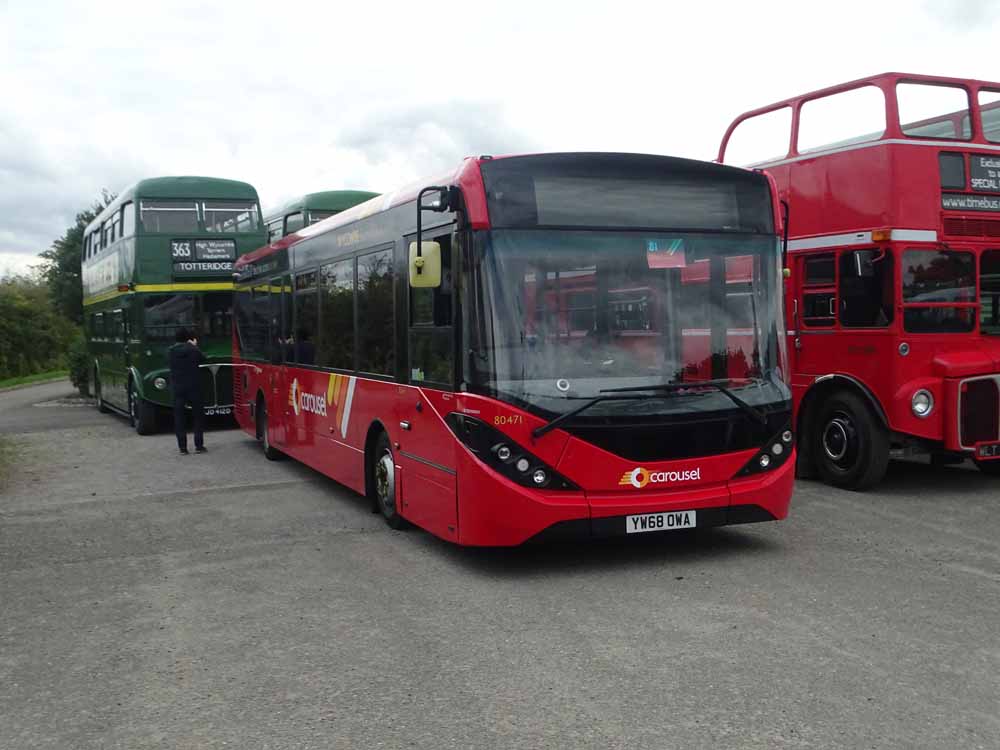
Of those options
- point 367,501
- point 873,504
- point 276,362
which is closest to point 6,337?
point 276,362

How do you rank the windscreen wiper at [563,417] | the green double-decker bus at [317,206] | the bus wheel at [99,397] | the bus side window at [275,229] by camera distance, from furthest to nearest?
the bus side window at [275,229], the bus wheel at [99,397], the green double-decker bus at [317,206], the windscreen wiper at [563,417]

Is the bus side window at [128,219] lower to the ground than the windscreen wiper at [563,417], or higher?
higher

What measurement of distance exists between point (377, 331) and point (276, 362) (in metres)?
4.43

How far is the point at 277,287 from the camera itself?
13.2 meters

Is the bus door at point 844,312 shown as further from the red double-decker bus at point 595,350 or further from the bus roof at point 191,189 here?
the bus roof at point 191,189

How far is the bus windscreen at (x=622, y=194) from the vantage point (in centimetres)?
712

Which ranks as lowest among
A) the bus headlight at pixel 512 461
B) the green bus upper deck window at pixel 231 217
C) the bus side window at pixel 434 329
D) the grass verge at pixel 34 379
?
the grass verge at pixel 34 379

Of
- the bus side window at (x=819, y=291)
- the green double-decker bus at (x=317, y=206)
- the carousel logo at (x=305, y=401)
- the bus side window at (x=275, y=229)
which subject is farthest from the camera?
the bus side window at (x=275, y=229)

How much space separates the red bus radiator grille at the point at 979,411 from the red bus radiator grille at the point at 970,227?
1454mm

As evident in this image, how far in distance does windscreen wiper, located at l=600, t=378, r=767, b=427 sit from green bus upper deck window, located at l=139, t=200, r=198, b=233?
1355 centimetres

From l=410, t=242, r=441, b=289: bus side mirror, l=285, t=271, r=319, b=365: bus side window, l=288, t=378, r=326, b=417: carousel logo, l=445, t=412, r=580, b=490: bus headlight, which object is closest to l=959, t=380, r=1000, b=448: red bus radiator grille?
l=445, t=412, r=580, b=490: bus headlight

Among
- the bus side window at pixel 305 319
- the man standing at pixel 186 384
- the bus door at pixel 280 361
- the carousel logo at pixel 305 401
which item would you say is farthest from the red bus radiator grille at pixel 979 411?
the man standing at pixel 186 384

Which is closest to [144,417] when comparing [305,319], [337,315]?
[305,319]

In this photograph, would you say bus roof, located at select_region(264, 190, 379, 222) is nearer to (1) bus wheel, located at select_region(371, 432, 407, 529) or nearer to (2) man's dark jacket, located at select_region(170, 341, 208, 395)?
(2) man's dark jacket, located at select_region(170, 341, 208, 395)
